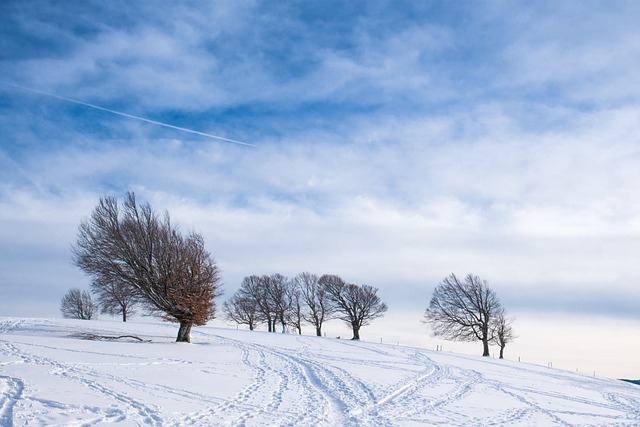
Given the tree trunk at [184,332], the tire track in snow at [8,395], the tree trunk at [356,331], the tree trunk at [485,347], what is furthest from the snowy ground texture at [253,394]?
the tree trunk at [356,331]

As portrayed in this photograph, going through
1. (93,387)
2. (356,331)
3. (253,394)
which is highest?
(93,387)

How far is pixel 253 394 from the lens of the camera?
13.4 metres

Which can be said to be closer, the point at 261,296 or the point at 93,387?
the point at 93,387

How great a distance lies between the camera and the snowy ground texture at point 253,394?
10.2 metres

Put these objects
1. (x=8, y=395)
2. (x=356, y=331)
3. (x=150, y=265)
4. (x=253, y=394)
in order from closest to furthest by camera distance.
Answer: (x=8, y=395)
(x=253, y=394)
(x=150, y=265)
(x=356, y=331)

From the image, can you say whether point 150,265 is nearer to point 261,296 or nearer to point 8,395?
point 8,395

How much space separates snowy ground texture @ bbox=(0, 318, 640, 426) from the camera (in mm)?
10242

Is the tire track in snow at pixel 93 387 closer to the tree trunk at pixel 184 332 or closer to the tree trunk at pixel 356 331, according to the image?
the tree trunk at pixel 184 332

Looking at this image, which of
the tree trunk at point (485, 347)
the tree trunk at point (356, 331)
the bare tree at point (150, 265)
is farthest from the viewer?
the tree trunk at point (356, 331)

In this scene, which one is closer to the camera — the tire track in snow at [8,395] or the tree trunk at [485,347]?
the tire track in snow at [8,395]

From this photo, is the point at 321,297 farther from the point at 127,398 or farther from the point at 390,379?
the point at 127,398

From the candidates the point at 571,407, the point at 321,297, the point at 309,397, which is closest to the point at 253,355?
the point at 309,397

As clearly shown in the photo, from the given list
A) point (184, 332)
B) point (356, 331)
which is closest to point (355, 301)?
point (356, 331)

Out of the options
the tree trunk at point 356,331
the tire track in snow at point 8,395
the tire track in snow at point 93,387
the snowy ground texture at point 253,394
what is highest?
the tire track in snow at point 8,395
